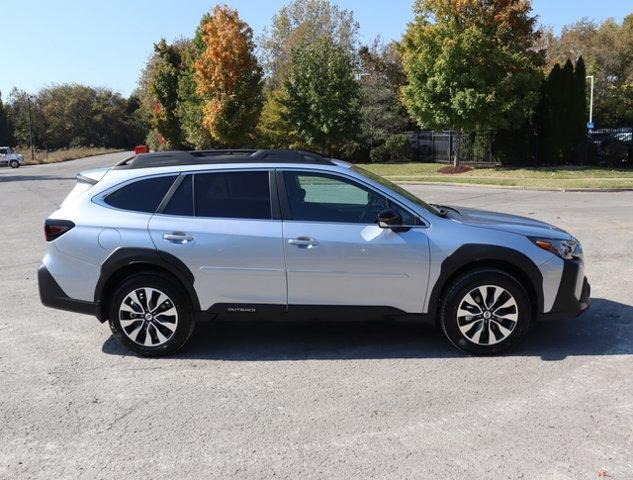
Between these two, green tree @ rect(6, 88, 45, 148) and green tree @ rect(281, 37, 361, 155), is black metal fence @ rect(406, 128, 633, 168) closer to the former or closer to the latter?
green tree @ rect(281, 37, 361, 155)

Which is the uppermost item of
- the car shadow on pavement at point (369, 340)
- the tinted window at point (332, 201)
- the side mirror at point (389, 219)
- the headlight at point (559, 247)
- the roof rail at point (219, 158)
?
the roof rail at point (219, 158)

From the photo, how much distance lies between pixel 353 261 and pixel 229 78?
107 feet

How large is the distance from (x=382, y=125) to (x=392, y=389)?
35.1m

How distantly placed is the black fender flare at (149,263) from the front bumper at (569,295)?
2.91 m

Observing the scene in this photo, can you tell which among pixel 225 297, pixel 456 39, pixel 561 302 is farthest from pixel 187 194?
pixel 456 39

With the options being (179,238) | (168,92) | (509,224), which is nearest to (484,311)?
(509,224)

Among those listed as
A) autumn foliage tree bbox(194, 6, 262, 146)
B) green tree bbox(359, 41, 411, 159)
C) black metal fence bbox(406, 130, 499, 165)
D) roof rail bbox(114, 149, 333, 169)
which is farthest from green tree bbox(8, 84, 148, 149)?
roof rail bbox(114, 149, 333, 169)

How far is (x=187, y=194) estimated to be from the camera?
203 inches

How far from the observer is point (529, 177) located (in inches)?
979

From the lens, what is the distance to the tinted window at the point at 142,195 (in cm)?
517

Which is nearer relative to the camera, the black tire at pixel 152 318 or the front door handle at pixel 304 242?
the front door handle at pixel 304 242

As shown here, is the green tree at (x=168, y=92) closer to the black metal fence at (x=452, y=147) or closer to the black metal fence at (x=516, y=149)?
the black metal fence at (x=452, y=147)

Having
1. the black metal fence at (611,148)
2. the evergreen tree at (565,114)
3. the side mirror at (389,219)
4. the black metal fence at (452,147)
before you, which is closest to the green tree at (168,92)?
the black metal fence at (452,147)

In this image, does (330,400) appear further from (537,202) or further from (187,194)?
(537,202)
